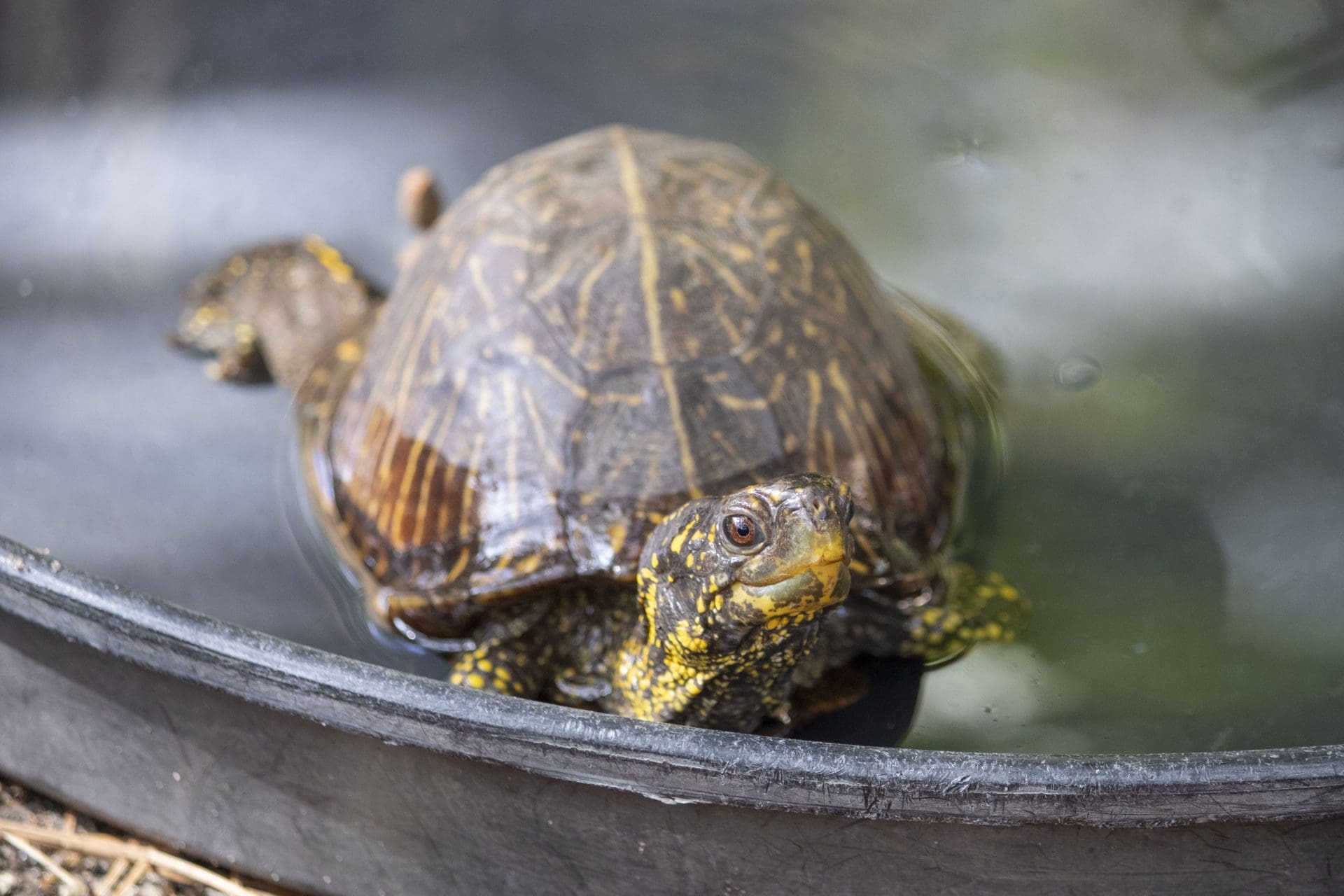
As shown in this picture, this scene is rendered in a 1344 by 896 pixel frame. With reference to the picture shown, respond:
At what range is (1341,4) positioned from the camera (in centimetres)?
272

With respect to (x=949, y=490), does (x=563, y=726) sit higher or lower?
higher

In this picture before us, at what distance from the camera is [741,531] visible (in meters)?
1.21

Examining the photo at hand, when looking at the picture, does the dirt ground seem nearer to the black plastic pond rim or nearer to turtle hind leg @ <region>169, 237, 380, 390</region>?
the black plastic pond rim

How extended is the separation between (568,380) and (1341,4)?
2.25 meters

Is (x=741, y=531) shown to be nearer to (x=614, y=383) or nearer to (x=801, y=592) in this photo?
(x=801, y=592)

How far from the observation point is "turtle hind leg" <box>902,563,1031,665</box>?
1.79 m

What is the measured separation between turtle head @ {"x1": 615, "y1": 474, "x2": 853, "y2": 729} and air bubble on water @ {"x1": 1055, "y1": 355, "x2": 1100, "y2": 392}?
1102 mm

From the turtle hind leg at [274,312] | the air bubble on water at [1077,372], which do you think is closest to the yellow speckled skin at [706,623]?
the turtle hind leg at [274,312]

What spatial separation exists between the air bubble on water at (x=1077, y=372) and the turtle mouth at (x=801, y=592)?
49.8 inches

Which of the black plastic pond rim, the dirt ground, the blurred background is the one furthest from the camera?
the blurred background

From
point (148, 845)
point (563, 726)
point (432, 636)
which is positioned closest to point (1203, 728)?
point (563, 726)

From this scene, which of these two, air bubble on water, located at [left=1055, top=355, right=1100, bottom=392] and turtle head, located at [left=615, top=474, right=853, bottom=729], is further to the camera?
air bubble on water, located at [left=1055, top=355, right=1100, bottom=392]

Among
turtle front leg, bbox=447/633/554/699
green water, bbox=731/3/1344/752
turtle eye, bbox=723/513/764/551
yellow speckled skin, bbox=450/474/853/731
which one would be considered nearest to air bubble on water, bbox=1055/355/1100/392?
green water, bbox=731/3/1344/752

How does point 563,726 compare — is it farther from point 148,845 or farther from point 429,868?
point 148,845
